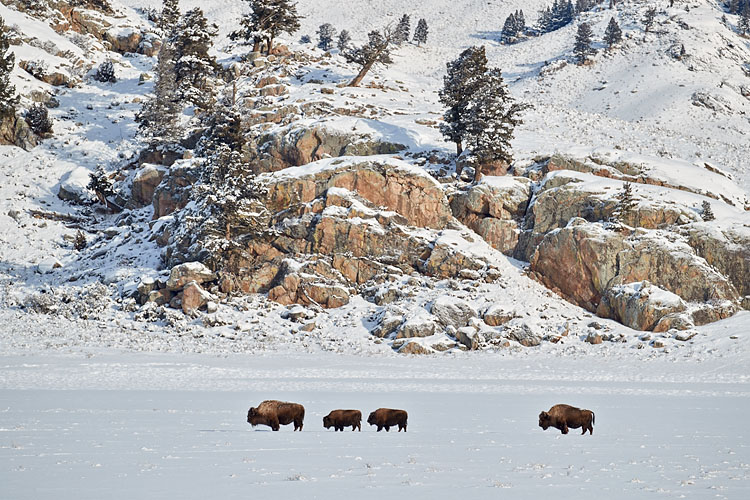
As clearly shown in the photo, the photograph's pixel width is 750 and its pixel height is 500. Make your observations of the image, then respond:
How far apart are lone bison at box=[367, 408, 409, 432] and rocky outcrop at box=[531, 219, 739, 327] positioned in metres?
25.4

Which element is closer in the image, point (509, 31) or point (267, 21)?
point (267, 21)

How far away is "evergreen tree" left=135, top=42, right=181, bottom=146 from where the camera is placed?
1987 inches

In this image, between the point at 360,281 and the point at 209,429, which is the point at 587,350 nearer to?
the point at 360,281

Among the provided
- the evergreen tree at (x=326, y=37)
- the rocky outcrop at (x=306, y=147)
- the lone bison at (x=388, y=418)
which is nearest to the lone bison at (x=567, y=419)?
the lone bison at (x=388, y=418)

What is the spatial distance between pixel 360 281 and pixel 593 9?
380 ft

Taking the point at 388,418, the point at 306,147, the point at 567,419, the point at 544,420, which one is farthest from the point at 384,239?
the point at 567,419

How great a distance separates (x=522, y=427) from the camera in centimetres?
1426

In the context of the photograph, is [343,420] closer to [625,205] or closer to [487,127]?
[625,205]

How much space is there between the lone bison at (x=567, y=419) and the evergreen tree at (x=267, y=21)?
60769mm

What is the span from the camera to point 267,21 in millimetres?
66312

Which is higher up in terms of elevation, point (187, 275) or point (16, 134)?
point (16, 134)

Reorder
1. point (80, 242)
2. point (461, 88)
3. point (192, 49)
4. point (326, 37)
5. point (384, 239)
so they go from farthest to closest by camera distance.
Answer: point (326, 37) < point (192, 49) < point (80, 242) < point (461, 88) < point (384, 239)

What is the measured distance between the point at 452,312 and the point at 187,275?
632 inches

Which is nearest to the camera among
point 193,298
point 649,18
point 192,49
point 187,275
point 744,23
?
point 193,298
